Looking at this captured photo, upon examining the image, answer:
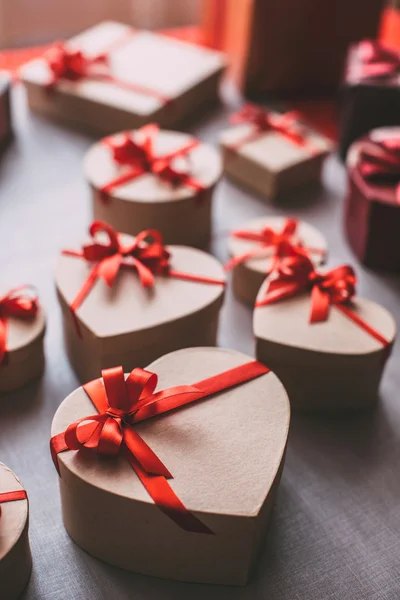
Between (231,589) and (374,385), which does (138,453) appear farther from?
(374,385)

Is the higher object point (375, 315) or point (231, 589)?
point (375, 315)

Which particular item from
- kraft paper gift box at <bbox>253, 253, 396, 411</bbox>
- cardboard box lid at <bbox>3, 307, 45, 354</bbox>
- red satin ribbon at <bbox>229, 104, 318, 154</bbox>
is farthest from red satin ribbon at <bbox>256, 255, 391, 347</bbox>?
red satin ribbon at <bbox>229, 104, 318, 154</bbox>

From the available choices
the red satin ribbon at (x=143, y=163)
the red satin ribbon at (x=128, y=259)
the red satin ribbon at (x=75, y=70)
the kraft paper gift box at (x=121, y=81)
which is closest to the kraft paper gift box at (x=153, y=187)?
the red satin ribbon at (x=143, y=163)

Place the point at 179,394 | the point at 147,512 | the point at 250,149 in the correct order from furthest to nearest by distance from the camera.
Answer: the point at 250,149, the point at 179,394, the point at 147,512

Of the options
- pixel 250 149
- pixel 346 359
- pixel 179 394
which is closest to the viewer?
pixel 179 394

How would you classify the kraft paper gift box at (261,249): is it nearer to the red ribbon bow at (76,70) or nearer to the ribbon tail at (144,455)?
the ribbon tail at (144,455)

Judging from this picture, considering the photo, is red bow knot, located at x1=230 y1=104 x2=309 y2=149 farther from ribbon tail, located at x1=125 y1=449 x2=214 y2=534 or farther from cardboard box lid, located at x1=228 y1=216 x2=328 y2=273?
ribbon tail, located at x1=125 y1=449 x2=214 y2=534

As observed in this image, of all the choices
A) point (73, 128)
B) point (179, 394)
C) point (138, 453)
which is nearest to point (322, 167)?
point (73, 128)
